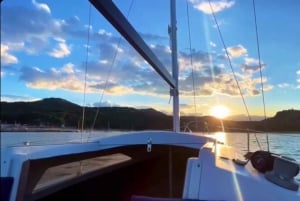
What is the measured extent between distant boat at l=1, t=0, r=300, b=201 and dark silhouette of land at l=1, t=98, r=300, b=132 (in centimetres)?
26

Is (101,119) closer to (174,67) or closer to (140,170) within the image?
(140,170)

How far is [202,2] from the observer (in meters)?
7.84

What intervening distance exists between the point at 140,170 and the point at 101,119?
5.27 ft

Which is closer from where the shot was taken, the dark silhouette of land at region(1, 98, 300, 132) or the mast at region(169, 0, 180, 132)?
the dark silhouette of land at region(1, 98, 300, 132)

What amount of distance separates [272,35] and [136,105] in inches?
95.3

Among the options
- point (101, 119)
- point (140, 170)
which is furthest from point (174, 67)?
point (101, 119)

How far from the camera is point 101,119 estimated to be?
4988 mm

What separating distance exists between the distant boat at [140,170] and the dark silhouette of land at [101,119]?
0.86 ft

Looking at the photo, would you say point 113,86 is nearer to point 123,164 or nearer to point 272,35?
point 123,164

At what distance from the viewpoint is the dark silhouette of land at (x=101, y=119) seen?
1920 millimetres

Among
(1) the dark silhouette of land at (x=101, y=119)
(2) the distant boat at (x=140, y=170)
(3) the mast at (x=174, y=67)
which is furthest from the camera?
(3) the mast at (x=174, y=67)

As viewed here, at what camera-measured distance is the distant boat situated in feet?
8.97

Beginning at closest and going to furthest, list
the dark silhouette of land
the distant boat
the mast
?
the dark silhouette of land
the distant boat
the mast

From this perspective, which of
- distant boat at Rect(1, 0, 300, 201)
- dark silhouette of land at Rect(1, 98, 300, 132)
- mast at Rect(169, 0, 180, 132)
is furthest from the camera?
mast at Rect(169, 0, 180, 132)
